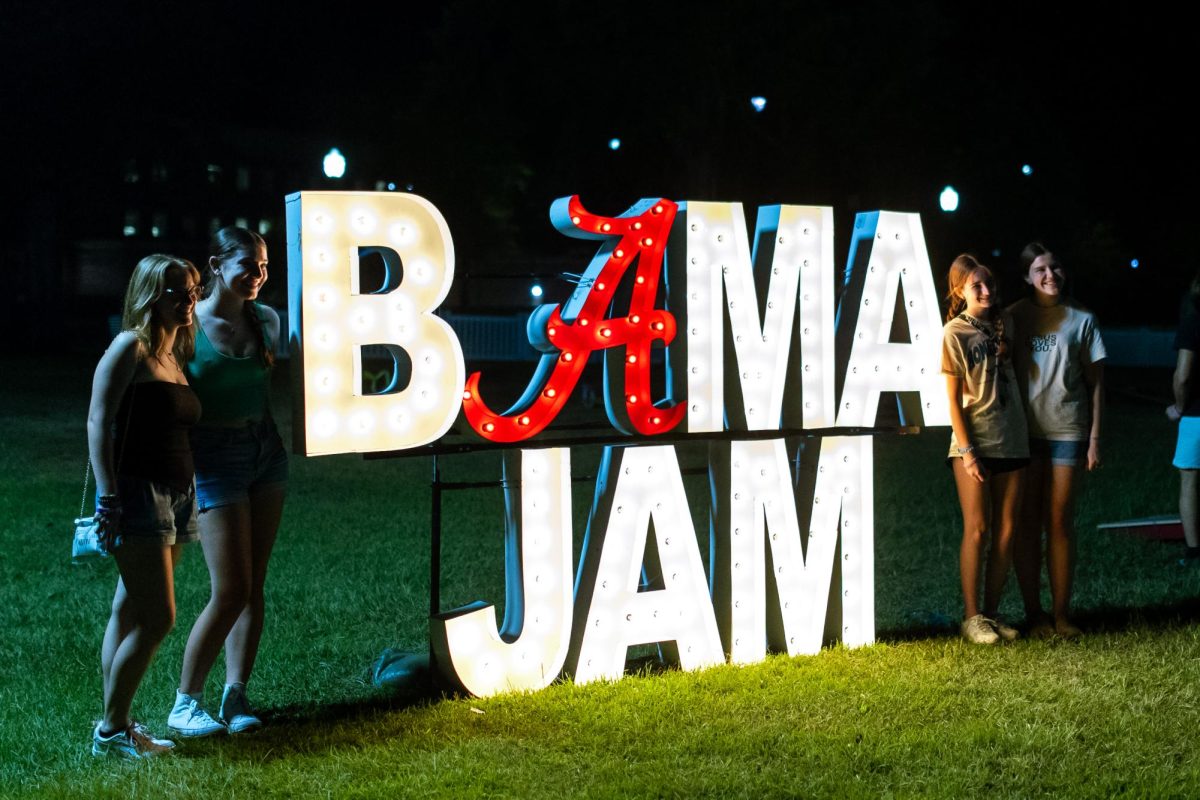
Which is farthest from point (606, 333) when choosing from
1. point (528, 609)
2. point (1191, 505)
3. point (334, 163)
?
point (334, 163)

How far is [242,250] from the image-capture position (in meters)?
5.63

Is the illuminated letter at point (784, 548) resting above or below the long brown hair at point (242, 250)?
below

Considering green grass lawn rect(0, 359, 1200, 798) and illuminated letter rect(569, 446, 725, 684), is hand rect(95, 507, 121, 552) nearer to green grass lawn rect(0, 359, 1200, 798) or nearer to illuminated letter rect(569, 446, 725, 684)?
green grass lawn rect(0, 359, 1200, 798)

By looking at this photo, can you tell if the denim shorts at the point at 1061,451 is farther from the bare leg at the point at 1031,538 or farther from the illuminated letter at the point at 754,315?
the illuminated letter at the point at 754,315

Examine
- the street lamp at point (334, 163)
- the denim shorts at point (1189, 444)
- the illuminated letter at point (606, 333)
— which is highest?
the street lamp at point (334, 163)

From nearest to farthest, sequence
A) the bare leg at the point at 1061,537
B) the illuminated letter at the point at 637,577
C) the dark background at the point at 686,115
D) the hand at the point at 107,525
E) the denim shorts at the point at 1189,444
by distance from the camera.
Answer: the hand at the point at 107,525 → the illuminated letter at the point at 637,577 → the bare leg at the point at 1061,537 → the denim shorts at the point at 1189,444 → the dark background at the point at 686,115

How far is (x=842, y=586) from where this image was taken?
740cm

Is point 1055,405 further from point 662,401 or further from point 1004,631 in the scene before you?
point 662,401

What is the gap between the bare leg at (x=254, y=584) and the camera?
584 cm

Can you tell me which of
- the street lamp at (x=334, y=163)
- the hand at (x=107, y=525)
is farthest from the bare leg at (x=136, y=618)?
the street lamp at (x=334, y=163)

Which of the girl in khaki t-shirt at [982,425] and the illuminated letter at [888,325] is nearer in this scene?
the girl in khaki t-shirt at [982,425]

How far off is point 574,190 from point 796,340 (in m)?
33.8

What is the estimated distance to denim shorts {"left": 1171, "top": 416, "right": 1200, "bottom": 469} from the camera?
9.45 meters

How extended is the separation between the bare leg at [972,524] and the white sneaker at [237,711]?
148 inches
